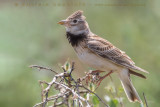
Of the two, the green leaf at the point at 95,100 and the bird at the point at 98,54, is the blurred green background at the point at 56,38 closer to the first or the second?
the bird at the point at 98,54

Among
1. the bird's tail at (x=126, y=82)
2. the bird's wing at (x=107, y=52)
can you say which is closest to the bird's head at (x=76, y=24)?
the bird's wing at (x=107, y=52)

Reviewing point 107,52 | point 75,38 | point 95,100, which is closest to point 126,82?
point 107,52

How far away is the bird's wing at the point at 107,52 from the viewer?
4680 millimetres

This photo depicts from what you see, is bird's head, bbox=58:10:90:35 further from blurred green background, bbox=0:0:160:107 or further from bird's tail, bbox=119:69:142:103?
bird's tail, bbox=119:69:142:103

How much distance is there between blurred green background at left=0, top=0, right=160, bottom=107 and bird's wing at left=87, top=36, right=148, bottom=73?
33cm

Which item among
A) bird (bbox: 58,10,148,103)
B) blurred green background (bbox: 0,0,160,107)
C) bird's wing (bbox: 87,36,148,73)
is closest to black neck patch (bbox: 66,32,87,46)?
bird (bbox: 58,10,148,103)

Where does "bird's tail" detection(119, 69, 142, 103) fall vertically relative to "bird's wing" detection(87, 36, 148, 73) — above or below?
below

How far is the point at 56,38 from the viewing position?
22.6 feet

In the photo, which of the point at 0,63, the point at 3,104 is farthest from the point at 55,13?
the point at 3,104

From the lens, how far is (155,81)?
5.62 m

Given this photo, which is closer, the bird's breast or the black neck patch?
the bird's breast

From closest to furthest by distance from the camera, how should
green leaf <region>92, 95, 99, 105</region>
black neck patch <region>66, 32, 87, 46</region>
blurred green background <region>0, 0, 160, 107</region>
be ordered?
green leaf <region>92, 95, 99, 105</region> → black neck patch <region>66, 32, 87, 46</region> → blurred green background <region>0, 0, 160, 107</region>

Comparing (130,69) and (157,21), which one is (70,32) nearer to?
(130,69)

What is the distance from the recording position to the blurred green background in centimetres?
562
